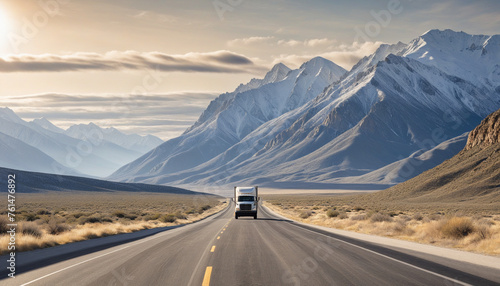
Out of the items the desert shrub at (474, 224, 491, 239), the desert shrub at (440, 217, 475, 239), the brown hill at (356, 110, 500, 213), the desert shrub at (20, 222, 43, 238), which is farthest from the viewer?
the brown hill at (356, 110, 500, 213)

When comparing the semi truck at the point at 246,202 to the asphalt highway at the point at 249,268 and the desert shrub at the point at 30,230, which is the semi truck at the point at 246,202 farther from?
the asphalt highway at the point at 249,268

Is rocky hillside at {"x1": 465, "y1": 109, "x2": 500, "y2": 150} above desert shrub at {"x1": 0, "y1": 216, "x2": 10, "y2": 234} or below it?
above

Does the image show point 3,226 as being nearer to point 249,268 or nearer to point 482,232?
point 249,268

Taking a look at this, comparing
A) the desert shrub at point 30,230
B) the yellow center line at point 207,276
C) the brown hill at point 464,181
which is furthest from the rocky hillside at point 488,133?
the yellow center line at point 207,276

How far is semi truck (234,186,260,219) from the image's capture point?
49.1m

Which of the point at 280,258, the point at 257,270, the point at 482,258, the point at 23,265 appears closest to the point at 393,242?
the point at 482,258

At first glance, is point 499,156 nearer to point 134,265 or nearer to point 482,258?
point 482,258

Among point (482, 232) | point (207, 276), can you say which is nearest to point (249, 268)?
point (207, 276)

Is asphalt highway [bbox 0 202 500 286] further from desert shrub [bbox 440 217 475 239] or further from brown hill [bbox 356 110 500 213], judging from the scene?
brown hill [bbox 356 110 500 213]

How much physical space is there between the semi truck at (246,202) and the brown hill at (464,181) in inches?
1856

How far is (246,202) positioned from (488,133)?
81.8 metres

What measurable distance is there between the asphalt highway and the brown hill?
7425 centimetres

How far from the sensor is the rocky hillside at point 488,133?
10744 centimetres

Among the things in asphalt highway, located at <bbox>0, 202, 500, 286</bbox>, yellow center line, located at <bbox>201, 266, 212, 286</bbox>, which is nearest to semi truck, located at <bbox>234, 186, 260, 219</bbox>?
asphalt highway, located at <bbox>0, 202, 500, 286</bbox>
